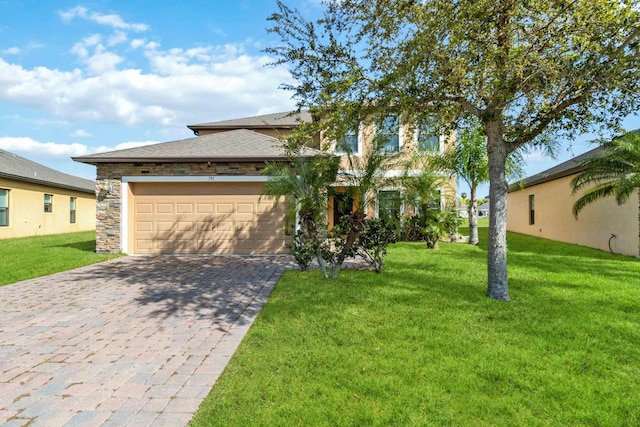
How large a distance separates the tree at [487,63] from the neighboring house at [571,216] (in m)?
7.62

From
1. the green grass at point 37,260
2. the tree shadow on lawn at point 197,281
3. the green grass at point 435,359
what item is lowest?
the green grass at point 435,359

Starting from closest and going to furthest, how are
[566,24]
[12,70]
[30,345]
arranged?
1. [30,345]
2. [566,24]
3. [12,70]

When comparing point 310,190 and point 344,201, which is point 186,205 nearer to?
point 310,190

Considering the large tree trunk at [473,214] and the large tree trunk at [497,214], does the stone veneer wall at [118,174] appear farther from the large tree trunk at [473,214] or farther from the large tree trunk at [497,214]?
the large tree trunk at [473,214]

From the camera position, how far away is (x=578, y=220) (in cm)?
1452

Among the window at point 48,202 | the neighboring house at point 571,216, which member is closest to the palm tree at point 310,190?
the neighboring house at point 571,216

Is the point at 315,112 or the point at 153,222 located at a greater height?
the point at 315,112

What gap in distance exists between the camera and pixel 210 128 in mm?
18078

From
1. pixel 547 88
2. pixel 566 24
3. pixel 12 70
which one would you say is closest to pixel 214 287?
pixel 547 88

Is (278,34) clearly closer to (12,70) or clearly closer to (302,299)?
(302,299)

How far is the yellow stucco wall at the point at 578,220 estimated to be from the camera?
37.6 ft

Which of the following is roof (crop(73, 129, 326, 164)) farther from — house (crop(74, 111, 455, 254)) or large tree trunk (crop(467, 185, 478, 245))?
large tree trunk (crop(467, 185, 478, 245))

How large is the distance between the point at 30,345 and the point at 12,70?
674 inches

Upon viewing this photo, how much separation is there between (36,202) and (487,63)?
22.9 meters
